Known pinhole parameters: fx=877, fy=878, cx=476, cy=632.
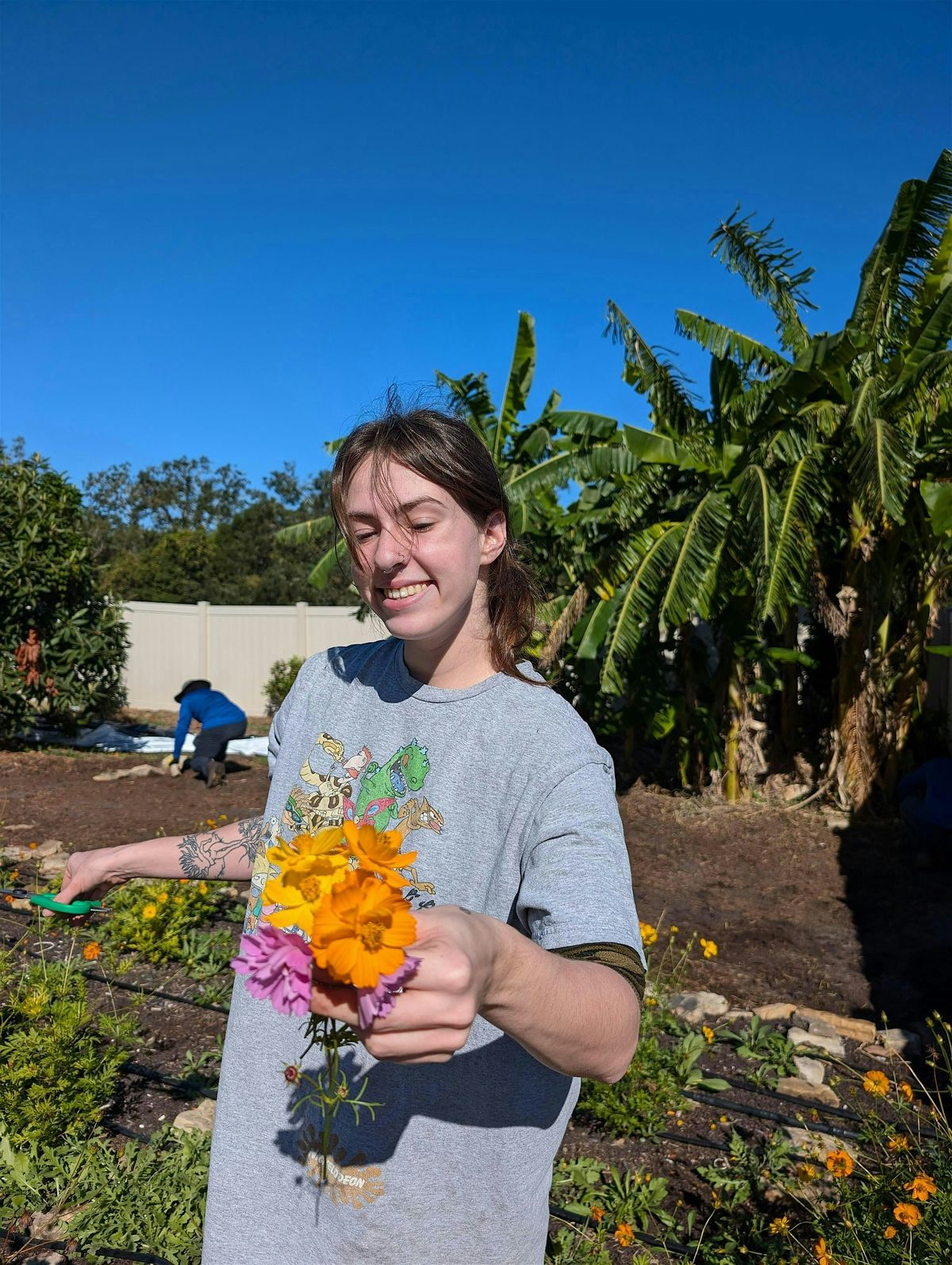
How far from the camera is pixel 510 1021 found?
3.14ft

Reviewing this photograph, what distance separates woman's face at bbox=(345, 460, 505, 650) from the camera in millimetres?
1389

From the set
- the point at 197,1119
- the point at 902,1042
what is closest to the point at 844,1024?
the point at 902,1042

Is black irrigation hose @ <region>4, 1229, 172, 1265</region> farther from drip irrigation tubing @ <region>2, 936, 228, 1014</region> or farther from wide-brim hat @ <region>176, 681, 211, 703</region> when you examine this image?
wide-brim hat @ <region>176, 681, 211, 703</region>

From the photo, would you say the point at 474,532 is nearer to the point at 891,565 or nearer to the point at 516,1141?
the point at 516,1141

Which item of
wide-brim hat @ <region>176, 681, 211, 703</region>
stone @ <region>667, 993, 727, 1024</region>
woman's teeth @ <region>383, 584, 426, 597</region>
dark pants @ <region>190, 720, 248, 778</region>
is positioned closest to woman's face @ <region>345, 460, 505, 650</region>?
woman's teeth @ <region>383, 584, 426, 597</region>

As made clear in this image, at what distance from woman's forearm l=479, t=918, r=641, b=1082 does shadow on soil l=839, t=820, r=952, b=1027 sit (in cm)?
425

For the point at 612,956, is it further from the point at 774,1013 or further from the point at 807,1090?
the point at 774,1013

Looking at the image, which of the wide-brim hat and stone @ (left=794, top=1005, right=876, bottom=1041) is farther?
the wide-brim hat

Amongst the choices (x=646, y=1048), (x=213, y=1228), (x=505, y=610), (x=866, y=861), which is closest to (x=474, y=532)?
(x=505, y=610)

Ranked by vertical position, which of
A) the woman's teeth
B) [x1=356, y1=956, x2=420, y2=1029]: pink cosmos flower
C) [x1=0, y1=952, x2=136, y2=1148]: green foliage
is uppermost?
the woman's teeth

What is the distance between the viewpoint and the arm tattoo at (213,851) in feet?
5.72

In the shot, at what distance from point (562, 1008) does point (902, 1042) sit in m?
3.89

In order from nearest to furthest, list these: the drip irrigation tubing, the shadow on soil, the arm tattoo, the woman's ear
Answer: the woman's ear → the arm tattoo → the drip irrigation tubing → the shadow on soil

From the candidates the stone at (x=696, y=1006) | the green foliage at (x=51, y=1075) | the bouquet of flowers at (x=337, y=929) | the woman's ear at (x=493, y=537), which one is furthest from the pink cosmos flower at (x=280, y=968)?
the stone at (x=696, y=1006)
